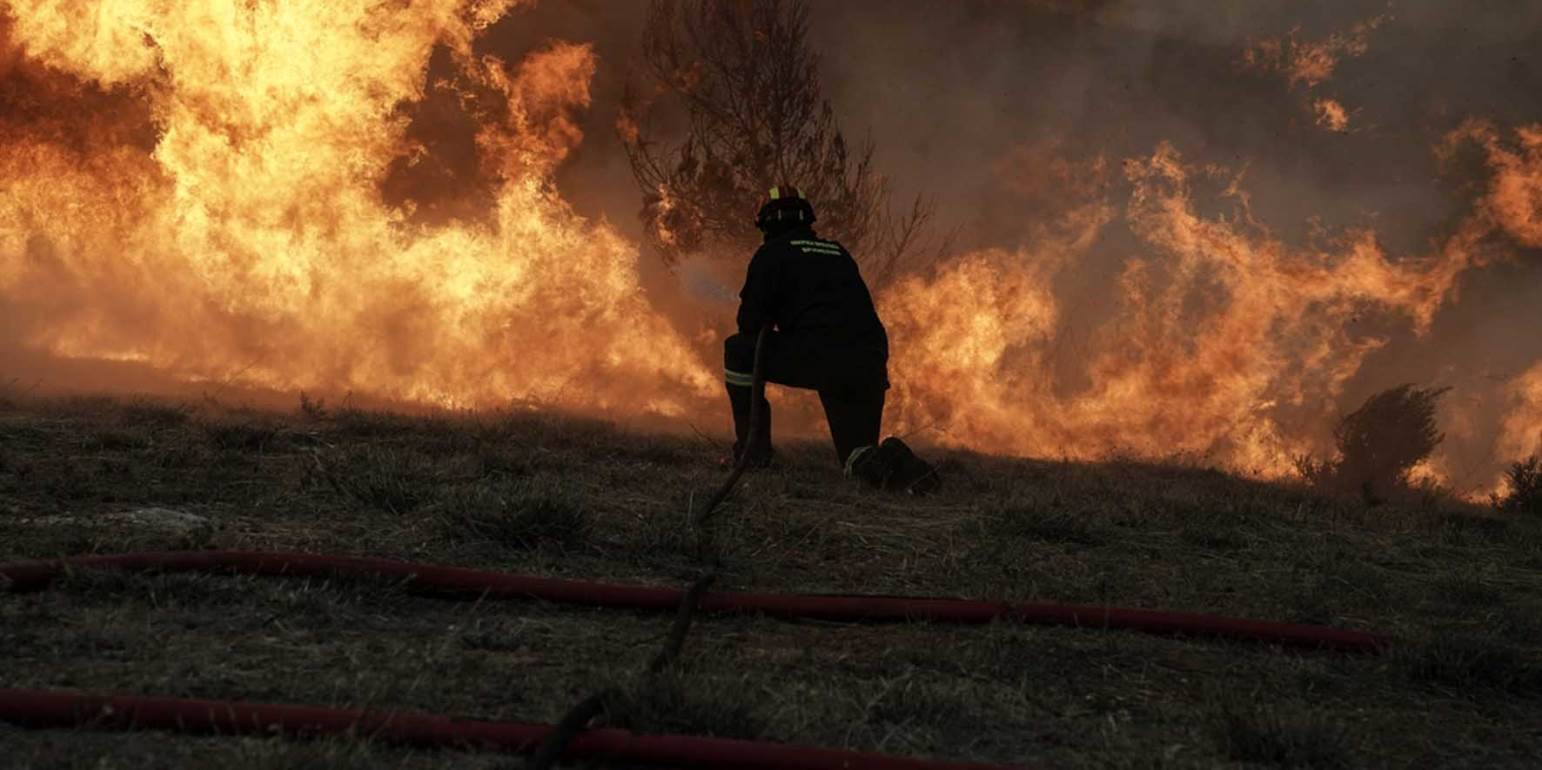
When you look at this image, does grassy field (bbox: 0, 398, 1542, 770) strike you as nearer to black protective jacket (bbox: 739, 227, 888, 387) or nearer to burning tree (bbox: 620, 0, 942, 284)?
black protective jacket (bbox: 739, 227, 888, 387)

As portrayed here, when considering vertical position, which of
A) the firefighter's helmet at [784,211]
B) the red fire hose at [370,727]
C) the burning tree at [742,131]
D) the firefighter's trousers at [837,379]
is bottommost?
the red fire hose at [370,727]

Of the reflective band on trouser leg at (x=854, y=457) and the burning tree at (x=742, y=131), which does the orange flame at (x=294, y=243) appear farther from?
the reflective band on trouser leg at (x=854, y=457)

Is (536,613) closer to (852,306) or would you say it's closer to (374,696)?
(374,696)

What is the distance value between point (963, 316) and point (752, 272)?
1724 centimetres

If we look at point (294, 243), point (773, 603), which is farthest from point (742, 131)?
point (773, 603)

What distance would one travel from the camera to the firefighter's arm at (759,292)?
24.9ft

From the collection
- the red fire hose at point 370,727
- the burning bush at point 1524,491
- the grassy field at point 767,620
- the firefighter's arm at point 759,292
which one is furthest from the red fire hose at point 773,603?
the burning bush at point 1524,491

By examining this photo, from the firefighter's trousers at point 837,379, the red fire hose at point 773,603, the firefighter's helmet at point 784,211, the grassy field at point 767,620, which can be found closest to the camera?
the grassy field at point 767,620

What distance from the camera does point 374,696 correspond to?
2713 mm

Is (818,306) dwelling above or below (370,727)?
above

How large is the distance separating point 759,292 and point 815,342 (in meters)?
0.54

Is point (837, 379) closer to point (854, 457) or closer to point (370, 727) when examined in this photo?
point (854, 457)

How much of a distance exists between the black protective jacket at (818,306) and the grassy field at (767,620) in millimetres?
981

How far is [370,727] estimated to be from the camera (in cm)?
245
